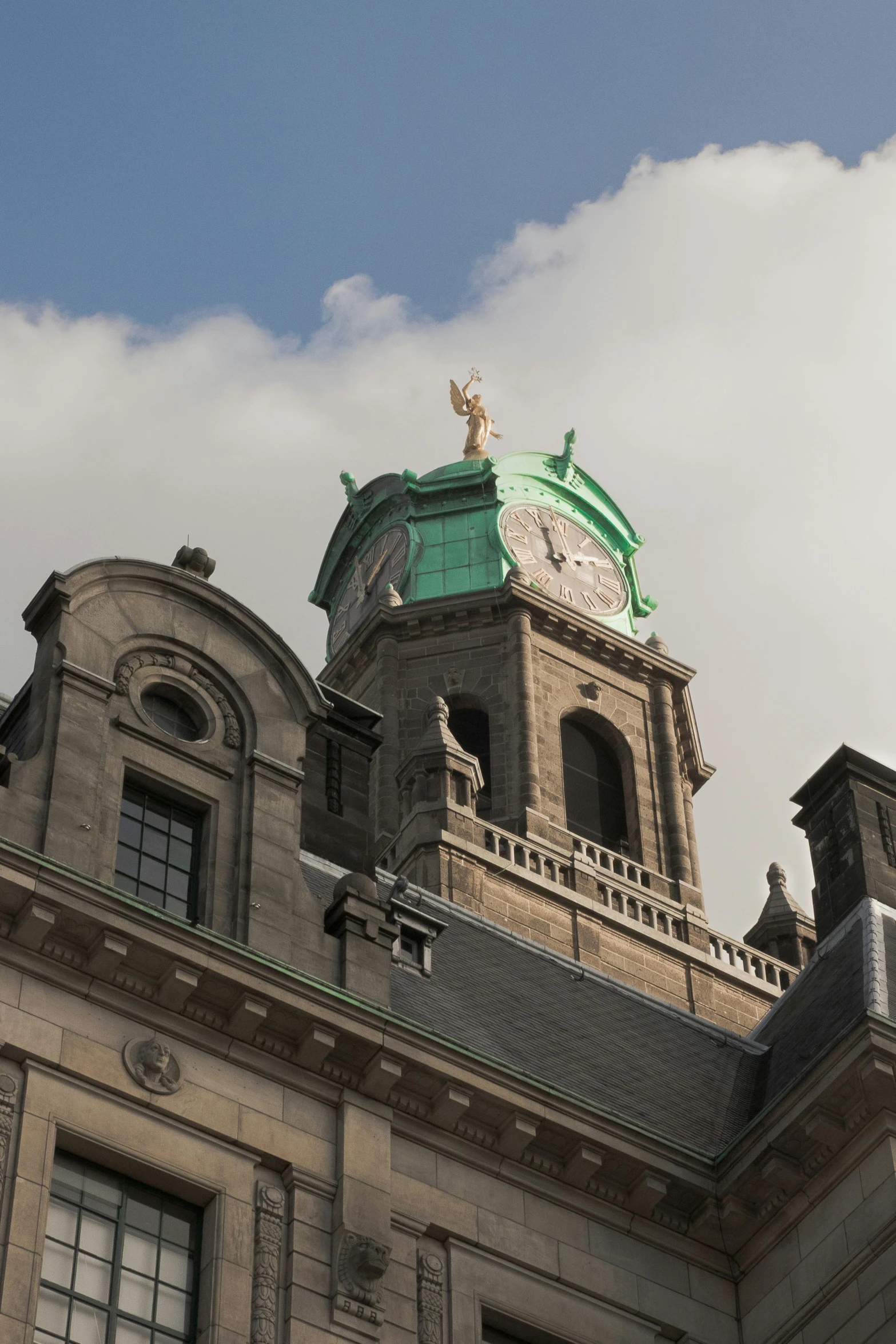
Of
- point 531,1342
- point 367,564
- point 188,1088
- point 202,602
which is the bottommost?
point 531,1342

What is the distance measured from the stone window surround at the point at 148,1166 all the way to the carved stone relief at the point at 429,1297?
Answer: 1589 millimetres

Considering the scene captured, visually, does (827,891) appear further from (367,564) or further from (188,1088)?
(367,564)

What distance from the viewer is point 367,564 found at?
63781mm

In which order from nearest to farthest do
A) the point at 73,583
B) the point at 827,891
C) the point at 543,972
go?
1. the point at 73,583
2. the point at 543,972
3. the point at 827,891

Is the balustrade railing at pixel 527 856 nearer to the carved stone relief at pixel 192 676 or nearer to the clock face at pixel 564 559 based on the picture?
the clock face at pixel 564 559

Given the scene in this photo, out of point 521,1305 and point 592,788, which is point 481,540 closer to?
point 592,788

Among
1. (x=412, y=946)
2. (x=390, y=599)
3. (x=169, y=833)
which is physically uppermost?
(x=390, y=599)

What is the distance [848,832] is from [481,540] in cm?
3326

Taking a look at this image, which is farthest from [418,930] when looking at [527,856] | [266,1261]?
[527,856]

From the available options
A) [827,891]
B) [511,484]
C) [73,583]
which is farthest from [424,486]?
[73,583]

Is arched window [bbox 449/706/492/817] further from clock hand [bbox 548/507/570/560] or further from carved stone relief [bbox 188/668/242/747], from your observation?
carved stone relief [bbox 188/668/242/747]

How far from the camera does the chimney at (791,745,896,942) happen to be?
28781mm

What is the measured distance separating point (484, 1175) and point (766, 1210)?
274 cm

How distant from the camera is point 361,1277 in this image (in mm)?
20297
